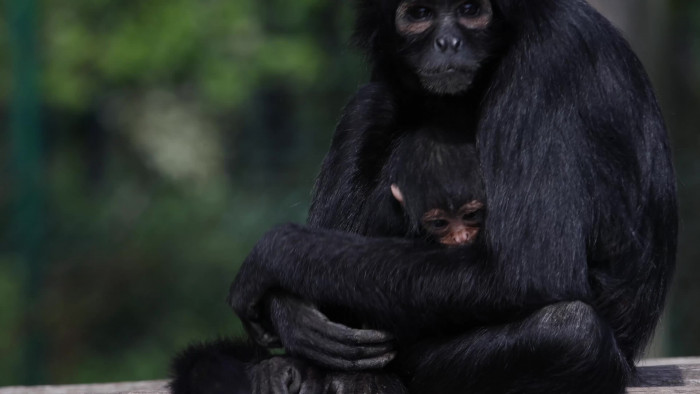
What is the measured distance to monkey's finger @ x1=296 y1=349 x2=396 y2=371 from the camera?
5.22 meters

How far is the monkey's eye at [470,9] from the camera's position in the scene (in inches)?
211

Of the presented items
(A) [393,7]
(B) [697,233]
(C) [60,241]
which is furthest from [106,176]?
(A) [393,7]

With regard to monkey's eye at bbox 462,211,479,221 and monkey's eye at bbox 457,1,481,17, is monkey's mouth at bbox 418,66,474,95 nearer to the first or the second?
monkey's eye at bbox 457,1,481,17

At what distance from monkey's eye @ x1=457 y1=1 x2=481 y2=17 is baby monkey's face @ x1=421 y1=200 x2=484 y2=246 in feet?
2.92

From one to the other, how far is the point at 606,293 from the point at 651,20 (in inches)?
159

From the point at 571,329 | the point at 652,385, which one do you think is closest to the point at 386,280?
the point at 571,329

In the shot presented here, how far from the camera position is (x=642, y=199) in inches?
217

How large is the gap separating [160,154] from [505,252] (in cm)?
967

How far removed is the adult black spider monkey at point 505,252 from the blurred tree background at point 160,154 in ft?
10.4

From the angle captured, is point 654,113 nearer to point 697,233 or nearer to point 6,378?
point 697,233

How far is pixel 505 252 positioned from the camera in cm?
504

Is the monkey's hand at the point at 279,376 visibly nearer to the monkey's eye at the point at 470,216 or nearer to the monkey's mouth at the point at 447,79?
the monkey's eye at the point at 470,216

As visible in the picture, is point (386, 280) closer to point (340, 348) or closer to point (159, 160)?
point (340, 348)

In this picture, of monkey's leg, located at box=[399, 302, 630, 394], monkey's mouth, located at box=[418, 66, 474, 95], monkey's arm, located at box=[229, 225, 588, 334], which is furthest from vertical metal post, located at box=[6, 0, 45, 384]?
monkey's leg, located at box=[399, 302, 630, 394]
